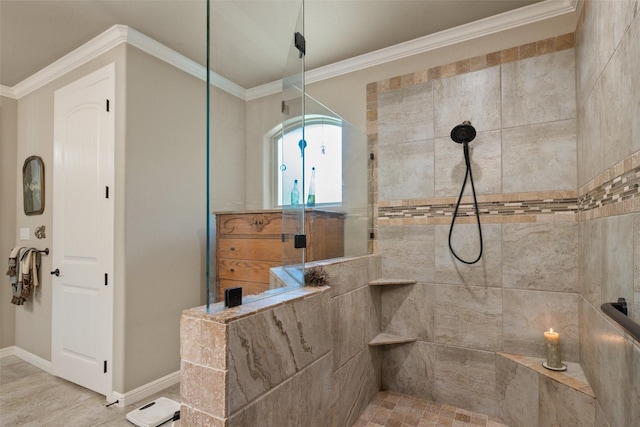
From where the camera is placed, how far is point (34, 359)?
299cm

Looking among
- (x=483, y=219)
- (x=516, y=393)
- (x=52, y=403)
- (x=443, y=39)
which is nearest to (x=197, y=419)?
(x=516, y=393)

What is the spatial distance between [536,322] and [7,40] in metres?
Answer: 4.28

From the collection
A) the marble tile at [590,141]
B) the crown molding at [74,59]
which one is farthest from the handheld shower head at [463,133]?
the crown molding at [74,59]

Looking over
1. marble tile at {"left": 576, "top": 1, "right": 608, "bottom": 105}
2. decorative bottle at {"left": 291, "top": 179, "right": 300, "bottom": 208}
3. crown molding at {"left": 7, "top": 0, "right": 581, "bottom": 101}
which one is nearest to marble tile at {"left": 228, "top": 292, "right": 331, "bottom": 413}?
decorative bottle at {"left": 291, "top": 179, "right": 300, "bottom": 208}

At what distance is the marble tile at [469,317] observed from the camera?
2.04 m

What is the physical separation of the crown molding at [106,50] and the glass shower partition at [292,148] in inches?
47.5

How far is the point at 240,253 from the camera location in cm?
202

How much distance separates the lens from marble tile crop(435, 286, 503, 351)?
2.04 metres

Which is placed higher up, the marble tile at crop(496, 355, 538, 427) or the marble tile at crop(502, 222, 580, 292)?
the marble tile at crop(502, 222, 580, 292)

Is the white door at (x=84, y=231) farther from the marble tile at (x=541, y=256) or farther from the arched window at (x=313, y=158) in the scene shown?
the marble tile at (x=541, y=256)

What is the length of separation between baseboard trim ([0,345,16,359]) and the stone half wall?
3510 mm

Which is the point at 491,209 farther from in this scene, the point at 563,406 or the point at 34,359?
the point at 34,359

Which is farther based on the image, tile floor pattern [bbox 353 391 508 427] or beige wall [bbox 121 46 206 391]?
beige wall [bbox 121 46 206 391]

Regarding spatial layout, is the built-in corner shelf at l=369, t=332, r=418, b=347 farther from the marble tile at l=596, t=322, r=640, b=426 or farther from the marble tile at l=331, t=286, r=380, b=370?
the marble tile at l=596, t=322, r=640, b=426
